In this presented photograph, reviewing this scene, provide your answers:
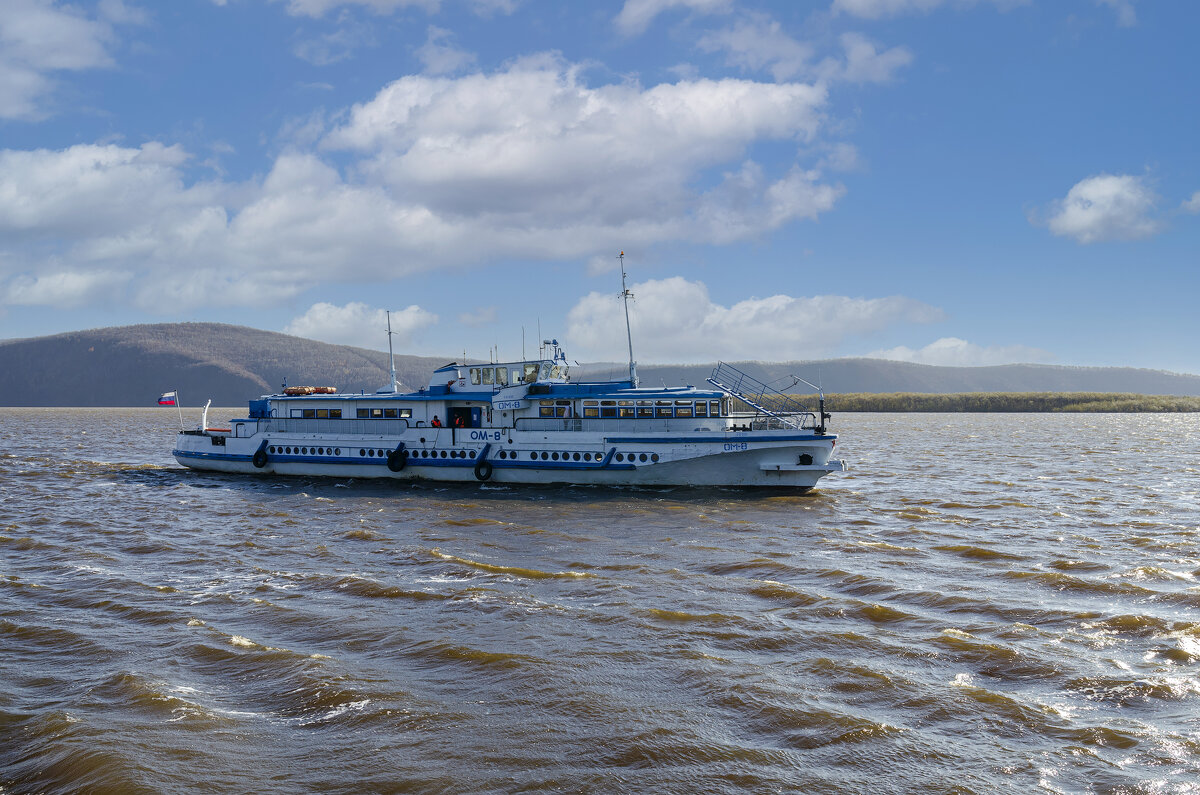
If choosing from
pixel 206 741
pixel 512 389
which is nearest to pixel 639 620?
pixel 206 741

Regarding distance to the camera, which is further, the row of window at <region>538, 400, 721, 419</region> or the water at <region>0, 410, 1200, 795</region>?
the row of window at <region>538, 400, 721, 419</region>

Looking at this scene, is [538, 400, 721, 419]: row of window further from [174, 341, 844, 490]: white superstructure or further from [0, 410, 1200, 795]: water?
[0, 410, 1200, 795]: water

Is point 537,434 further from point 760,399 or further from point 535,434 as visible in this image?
point 760,399

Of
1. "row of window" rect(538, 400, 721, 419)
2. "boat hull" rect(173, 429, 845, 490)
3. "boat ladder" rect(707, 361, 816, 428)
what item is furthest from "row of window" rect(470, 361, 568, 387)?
"boat ladder" rect(707, 361, 816, 428)

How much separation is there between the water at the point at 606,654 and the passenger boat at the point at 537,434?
569 cm

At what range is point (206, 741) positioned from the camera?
10.8 m

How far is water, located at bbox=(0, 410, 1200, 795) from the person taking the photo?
1003 centimetres

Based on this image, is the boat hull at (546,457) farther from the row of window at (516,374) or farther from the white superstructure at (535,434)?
the row of window at (516,374)

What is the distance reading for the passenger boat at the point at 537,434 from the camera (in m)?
35.1

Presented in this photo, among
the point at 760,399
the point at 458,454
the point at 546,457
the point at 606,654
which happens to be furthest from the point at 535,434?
the point at 606,654

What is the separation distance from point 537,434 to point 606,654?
24405 mm

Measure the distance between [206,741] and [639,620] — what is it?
8322mm

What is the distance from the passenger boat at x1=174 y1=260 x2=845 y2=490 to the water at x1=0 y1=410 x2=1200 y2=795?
5.69 m

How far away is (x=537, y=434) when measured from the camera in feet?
125
